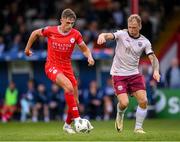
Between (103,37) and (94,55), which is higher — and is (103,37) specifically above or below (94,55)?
above

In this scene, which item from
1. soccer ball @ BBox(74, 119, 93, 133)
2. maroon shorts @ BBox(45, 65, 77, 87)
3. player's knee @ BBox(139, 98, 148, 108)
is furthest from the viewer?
player's knee @ BBox(139, 98, 148, 108)

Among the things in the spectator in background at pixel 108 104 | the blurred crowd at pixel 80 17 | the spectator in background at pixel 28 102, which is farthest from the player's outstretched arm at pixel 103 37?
the blurred crowd at pixel 80 17

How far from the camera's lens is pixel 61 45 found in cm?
1633

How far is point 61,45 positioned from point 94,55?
11.0 meters

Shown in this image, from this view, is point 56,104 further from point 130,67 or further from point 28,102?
point 130,67

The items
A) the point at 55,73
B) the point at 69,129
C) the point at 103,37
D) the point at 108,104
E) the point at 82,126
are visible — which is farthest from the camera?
the point at 108,104

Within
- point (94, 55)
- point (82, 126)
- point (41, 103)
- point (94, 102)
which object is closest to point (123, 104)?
point (82, 126)

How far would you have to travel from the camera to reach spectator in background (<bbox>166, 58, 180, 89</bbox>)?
2634 cm

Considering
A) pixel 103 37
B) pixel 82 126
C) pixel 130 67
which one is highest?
pixel 103 37

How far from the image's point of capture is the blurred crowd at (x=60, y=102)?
26.3 meters

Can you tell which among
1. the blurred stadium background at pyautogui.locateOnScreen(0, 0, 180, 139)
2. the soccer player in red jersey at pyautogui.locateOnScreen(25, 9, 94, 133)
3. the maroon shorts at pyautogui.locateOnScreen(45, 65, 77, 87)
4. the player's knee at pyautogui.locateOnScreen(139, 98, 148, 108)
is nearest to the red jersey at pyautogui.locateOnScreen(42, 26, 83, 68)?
the soccer player in red jersey at pyautogui.locateOnScreen(25, 9, 94, 133)

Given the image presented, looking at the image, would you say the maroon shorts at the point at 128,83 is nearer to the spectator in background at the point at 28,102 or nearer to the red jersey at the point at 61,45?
the red jersey at the point at 61,45

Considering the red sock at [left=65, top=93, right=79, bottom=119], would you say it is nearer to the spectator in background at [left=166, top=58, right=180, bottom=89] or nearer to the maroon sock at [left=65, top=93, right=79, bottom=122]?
the maroon sock at [left=65, top=93, right=79, bottom=122]

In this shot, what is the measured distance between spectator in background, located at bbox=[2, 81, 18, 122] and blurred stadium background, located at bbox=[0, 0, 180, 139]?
1.8 inches
